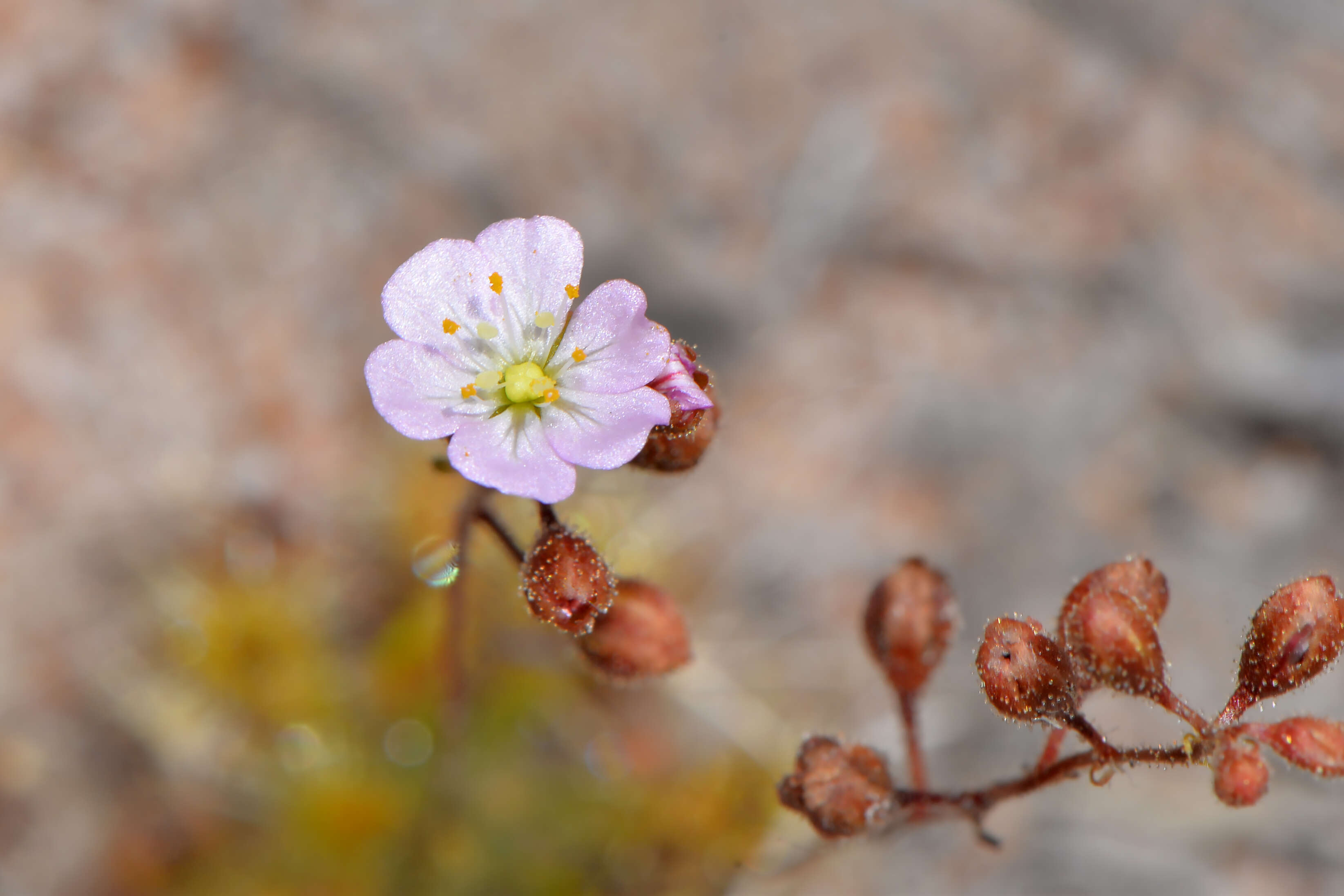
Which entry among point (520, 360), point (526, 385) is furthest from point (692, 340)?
point (526, 385)

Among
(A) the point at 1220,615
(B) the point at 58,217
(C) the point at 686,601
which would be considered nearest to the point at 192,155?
(B) the point at 58,217

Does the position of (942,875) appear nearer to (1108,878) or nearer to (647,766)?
(1108,878)

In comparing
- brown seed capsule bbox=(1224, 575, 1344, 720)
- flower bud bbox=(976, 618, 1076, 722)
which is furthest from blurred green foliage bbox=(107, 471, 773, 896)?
brown seed capsule bbox=(1224, 575, 1344, 720)

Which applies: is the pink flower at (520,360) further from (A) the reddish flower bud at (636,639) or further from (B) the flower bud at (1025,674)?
(B) the flower bud at (1025,674)

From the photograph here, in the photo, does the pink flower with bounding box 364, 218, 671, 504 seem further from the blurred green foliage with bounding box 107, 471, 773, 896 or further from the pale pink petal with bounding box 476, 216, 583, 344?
the blurred green foliage with bounding box 107, 471, 773, 896

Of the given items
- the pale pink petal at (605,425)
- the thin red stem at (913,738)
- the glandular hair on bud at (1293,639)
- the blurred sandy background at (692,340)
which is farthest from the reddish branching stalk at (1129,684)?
the blurred sandy background at (692,340)

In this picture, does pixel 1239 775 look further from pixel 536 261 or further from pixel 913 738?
pixel 536 261
